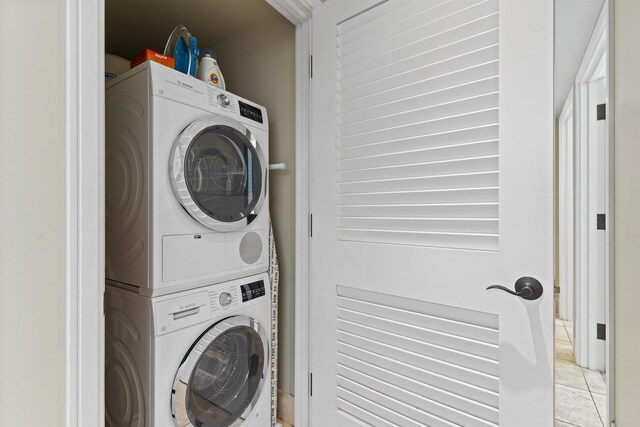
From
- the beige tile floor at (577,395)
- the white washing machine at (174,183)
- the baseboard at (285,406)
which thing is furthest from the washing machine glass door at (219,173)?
the beige tile floor at (577,395)

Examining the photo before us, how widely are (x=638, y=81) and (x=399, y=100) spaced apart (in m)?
0.68

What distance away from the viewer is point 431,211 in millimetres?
1129

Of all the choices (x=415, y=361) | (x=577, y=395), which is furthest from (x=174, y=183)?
(x=577, y=395)

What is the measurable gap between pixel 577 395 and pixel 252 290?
2.25 meters

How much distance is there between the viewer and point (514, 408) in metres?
0.95

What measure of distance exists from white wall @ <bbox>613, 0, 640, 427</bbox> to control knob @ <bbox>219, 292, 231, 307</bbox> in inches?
53.0

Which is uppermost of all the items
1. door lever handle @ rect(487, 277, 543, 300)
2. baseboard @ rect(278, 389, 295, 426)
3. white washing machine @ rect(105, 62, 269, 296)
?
white washing machine @ rect(105, 62, 269, 296)

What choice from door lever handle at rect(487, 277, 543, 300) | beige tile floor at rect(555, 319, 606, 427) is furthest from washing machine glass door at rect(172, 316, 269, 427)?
beige tile floor at rect(555, 319, 606, 427)

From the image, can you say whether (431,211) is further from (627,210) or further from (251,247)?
(251,247)

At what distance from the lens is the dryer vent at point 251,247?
143cm

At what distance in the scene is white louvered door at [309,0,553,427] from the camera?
0.93 metres

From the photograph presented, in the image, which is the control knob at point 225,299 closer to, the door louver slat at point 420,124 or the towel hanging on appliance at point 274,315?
the towel hanging on appliance at point 274,315
